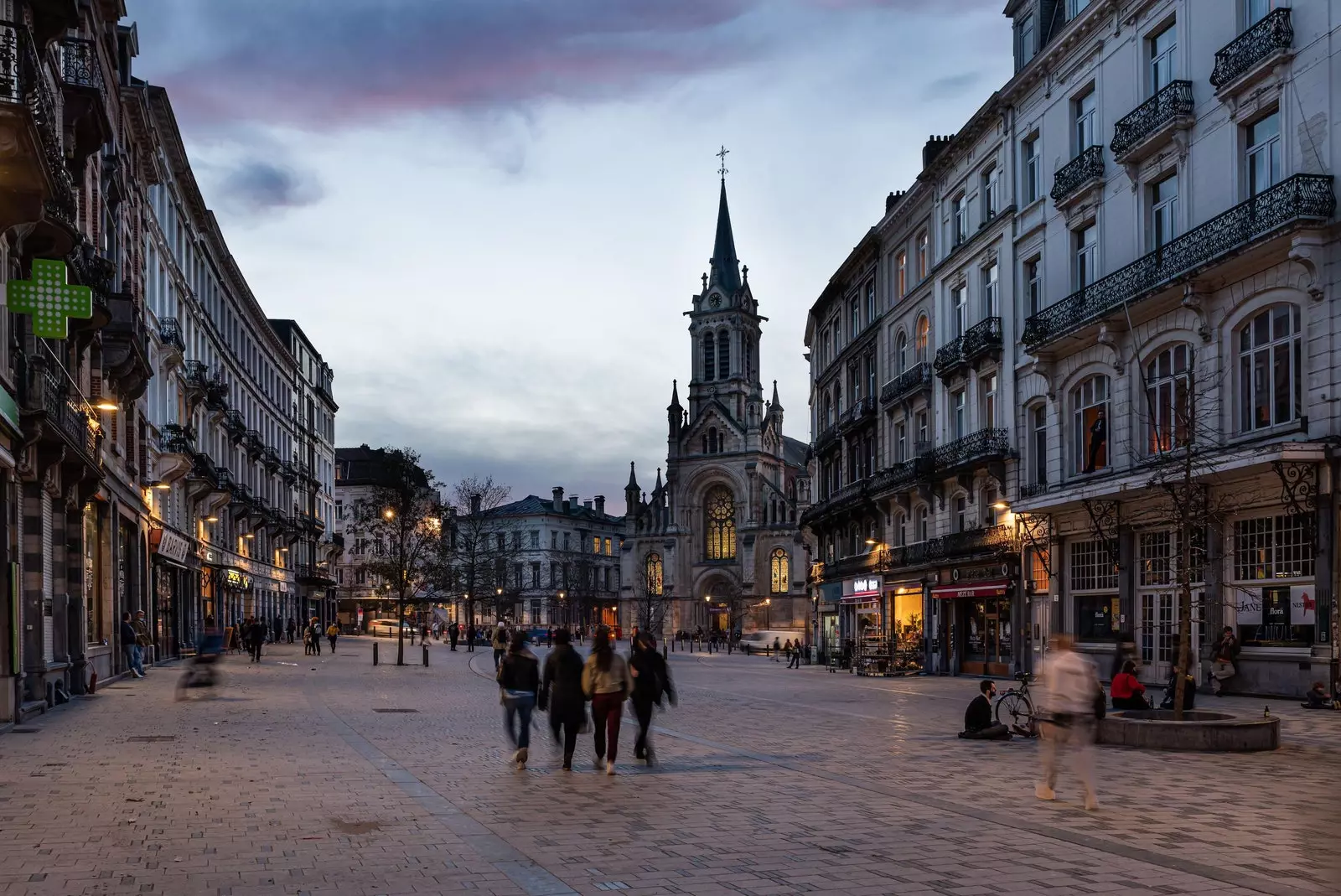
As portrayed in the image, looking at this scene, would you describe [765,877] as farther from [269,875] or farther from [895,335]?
[895,335]

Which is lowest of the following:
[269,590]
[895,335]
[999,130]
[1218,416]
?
[269,590]

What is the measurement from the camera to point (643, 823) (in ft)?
36.4

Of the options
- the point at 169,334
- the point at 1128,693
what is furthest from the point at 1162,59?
the point at 169,334

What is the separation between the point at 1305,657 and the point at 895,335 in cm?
2582

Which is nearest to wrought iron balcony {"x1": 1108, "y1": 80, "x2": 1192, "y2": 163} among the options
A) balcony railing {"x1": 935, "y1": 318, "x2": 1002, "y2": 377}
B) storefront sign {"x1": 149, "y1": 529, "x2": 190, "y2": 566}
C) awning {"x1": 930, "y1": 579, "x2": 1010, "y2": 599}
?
balcony railing {"x1": 935, "y1": 318, "x2": 1002, "y2": 377}

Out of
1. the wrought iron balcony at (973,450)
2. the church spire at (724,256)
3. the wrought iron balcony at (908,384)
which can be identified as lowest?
the wrought iron balcony at (973,450)

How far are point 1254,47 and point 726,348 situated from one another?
9766cm

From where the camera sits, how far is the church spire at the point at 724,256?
126 m

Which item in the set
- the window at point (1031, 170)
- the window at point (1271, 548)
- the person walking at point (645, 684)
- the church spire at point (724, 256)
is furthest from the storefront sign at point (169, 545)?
the church spire at point (724, 256)

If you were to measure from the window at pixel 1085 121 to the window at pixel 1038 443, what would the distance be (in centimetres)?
678

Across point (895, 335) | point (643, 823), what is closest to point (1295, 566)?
point (643, 823)

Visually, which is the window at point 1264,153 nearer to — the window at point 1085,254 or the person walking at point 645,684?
the window at point 1085,254

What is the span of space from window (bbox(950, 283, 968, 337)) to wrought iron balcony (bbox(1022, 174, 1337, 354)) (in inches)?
255

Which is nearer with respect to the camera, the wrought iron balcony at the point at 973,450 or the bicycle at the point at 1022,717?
the bicycle at the point at 1022,717
